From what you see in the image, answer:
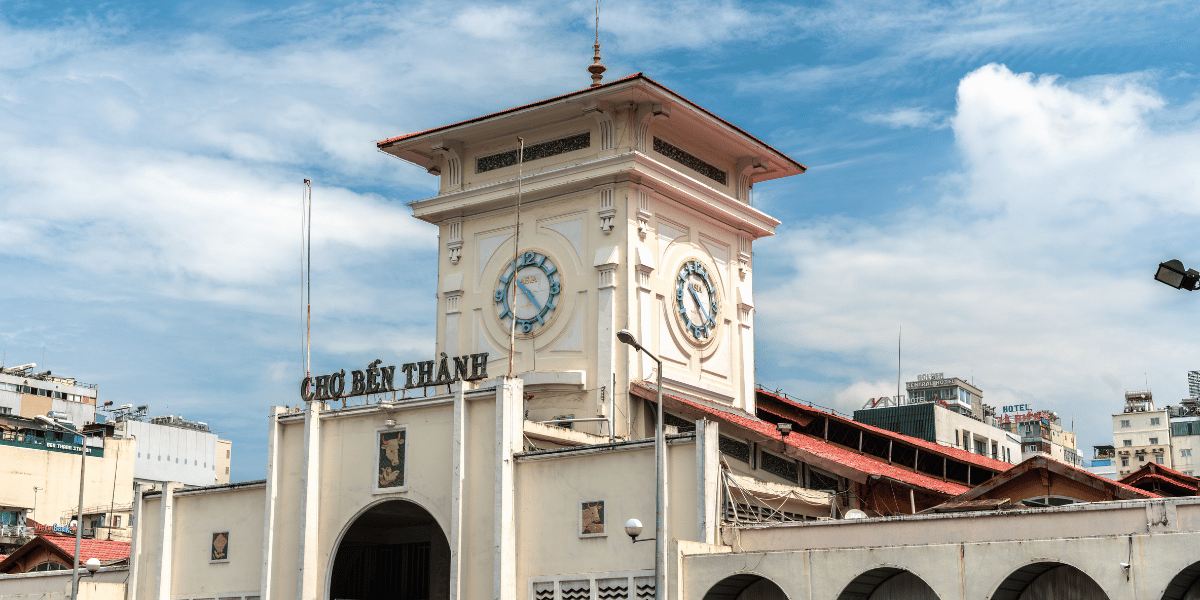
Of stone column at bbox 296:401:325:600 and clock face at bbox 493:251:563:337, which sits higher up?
clock face at bbox 493:251:563:337

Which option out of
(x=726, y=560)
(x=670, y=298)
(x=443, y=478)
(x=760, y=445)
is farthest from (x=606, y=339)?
(x=726, y=560)

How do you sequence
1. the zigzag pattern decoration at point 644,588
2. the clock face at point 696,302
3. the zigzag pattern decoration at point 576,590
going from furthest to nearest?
1. the clock face at point 696,302
2. the zigzag pattern decoration at point 576,590
3. the zigzag pattern decoration at point 644,588

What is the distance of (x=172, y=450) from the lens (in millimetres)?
106750

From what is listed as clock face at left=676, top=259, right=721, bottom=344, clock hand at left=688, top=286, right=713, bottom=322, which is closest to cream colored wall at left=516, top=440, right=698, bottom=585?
clock face at left=676, top=259, right=721, bottom=344

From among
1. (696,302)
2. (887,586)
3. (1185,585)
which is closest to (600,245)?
(696,302)

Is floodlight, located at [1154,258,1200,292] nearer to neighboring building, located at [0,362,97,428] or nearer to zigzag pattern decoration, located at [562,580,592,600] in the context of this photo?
zigzag pattern decoration, located at [562,580,592,600]

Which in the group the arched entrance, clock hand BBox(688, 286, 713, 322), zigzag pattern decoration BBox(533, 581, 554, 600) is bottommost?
zigzag pattern decoration BBox(533, 581, 554, 600)

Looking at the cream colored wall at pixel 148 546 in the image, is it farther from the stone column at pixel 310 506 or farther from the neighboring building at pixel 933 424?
the neighboring building at pixel 933 424

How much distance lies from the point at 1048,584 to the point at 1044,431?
104343 millimetres

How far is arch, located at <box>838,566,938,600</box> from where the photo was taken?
97.1 feet

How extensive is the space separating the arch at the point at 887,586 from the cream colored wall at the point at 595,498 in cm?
464

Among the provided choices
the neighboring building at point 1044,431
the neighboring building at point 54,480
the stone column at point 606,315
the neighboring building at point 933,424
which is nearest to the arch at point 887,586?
the stone column at point 606,315

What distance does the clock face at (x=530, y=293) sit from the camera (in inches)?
1806

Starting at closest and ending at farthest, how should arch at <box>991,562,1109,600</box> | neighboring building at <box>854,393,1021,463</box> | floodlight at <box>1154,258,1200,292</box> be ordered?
Answer: floodlight at <box>1154,258,1200,292</box> < arch at <box>991,562,1109,600</box> < neighboring building at <box>854,393,1021,463</box>
